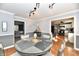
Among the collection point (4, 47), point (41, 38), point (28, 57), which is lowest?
point (28, 57)

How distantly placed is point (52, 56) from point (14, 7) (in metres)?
1.02

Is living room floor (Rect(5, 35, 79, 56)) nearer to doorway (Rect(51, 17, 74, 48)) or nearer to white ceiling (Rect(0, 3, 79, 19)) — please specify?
doorway (Rect(51, 17, 74, 48))

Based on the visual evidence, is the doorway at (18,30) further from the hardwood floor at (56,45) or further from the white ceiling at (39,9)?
the hardwood floor at (56,45)

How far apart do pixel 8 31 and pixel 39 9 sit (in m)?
0.62

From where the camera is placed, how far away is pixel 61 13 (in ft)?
5.20

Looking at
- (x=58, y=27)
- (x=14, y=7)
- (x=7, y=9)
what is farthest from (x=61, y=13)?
(x=7, y=9)

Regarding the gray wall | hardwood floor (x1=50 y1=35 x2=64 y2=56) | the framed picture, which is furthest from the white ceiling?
hardwood floor (x1=50 y1=35 x2=64 y2=56)

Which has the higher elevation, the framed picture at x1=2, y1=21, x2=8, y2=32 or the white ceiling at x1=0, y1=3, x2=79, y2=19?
the white ceiling at x1=0, y1=3, x2=79, y2=19

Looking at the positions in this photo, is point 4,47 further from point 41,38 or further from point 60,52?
point 60,52

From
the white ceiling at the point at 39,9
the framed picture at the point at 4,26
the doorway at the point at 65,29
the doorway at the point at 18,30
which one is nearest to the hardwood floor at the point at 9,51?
the doorway at the point at 18,30

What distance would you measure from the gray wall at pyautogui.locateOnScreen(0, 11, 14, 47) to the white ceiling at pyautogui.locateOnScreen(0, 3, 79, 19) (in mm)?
94

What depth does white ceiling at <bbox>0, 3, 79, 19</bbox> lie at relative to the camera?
1523 millimetres

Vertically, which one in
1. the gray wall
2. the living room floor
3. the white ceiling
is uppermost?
the white ceiling

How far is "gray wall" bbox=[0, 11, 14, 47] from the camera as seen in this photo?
5.00 feet
